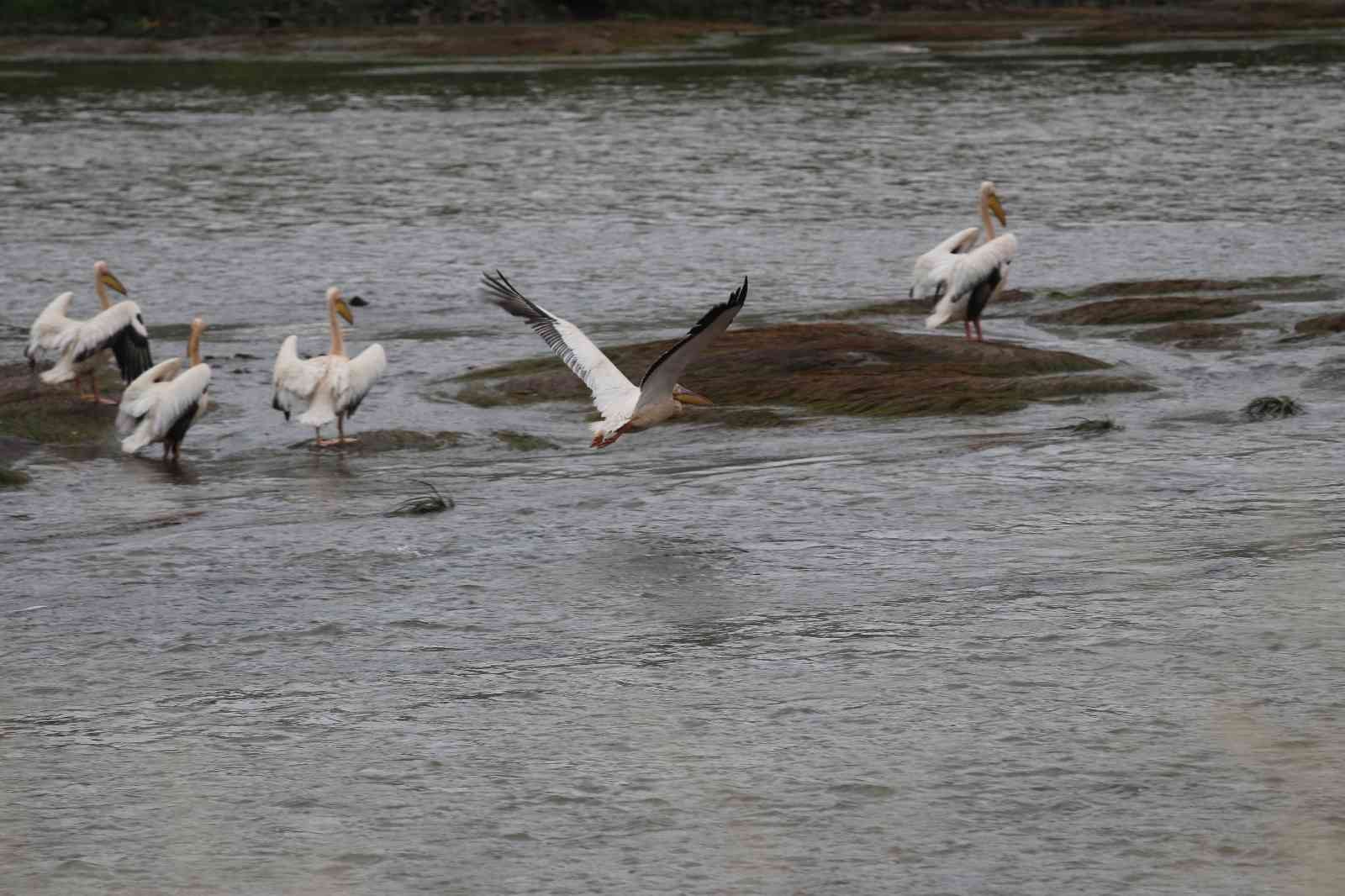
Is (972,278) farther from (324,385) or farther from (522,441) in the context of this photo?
(324,385)

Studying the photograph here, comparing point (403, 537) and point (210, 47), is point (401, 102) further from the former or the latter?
point (403, 537)

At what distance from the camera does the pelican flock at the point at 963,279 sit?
1550 centimetres

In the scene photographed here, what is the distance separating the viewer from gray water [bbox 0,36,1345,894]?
6.46m

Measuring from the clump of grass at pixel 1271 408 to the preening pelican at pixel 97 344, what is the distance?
22.7 ft

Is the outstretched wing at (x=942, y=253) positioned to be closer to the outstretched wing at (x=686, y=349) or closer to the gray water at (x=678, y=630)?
the gray water at (x=678, y=630)

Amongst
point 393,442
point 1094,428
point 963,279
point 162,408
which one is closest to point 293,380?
point 393,442

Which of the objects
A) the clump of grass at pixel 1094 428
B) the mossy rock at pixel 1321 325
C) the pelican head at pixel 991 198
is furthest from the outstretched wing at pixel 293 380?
the mossy rock at pixel 1321 325

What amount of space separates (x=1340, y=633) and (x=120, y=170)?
24.7 metres

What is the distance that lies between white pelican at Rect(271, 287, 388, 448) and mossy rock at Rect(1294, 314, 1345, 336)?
6653 mm

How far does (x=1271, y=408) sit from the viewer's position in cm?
1266

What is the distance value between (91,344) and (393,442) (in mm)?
2399

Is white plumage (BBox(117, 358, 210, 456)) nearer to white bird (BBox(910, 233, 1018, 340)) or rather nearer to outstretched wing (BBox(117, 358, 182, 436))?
outstretched wing (BBox(117, 358, 182, 436))

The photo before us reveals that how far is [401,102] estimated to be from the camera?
1580 inches

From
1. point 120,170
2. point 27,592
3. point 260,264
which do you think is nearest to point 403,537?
point 27,592
